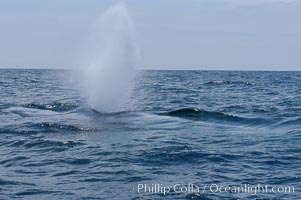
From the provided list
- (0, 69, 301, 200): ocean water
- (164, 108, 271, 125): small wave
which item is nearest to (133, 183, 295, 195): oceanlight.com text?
(0, 69, 301, 200): ocean water

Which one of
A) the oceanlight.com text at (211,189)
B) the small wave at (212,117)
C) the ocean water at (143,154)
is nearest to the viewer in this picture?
the oceanlight.com text at (211,189)

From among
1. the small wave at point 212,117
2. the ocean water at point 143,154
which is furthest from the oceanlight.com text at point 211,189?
the small wave at point 212,117

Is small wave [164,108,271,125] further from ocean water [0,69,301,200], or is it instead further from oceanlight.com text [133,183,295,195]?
oceanlight.com text [133,183,295,195]

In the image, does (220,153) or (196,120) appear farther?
(196,120)

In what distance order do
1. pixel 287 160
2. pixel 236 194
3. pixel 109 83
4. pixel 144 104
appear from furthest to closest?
pixel 144 104 < pixel 109 83 < pixel 287 160 < pixel 236 194

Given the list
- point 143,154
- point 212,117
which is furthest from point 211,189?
point 212,117

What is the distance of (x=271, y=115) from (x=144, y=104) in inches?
395

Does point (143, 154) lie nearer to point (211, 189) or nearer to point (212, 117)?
point (211, 189)

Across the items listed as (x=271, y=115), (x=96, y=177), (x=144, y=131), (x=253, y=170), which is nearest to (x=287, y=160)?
(x=253, y=170)

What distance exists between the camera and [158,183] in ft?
40.1

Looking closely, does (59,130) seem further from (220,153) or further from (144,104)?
(144,104)

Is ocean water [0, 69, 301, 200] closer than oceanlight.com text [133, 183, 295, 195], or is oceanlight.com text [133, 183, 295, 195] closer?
oceanlight.com text [133, 183, 295, 195]

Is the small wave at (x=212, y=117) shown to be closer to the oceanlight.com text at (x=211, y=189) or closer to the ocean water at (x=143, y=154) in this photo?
the ocean water at (x=143, y=154)

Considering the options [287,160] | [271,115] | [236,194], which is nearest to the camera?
[236,194]
